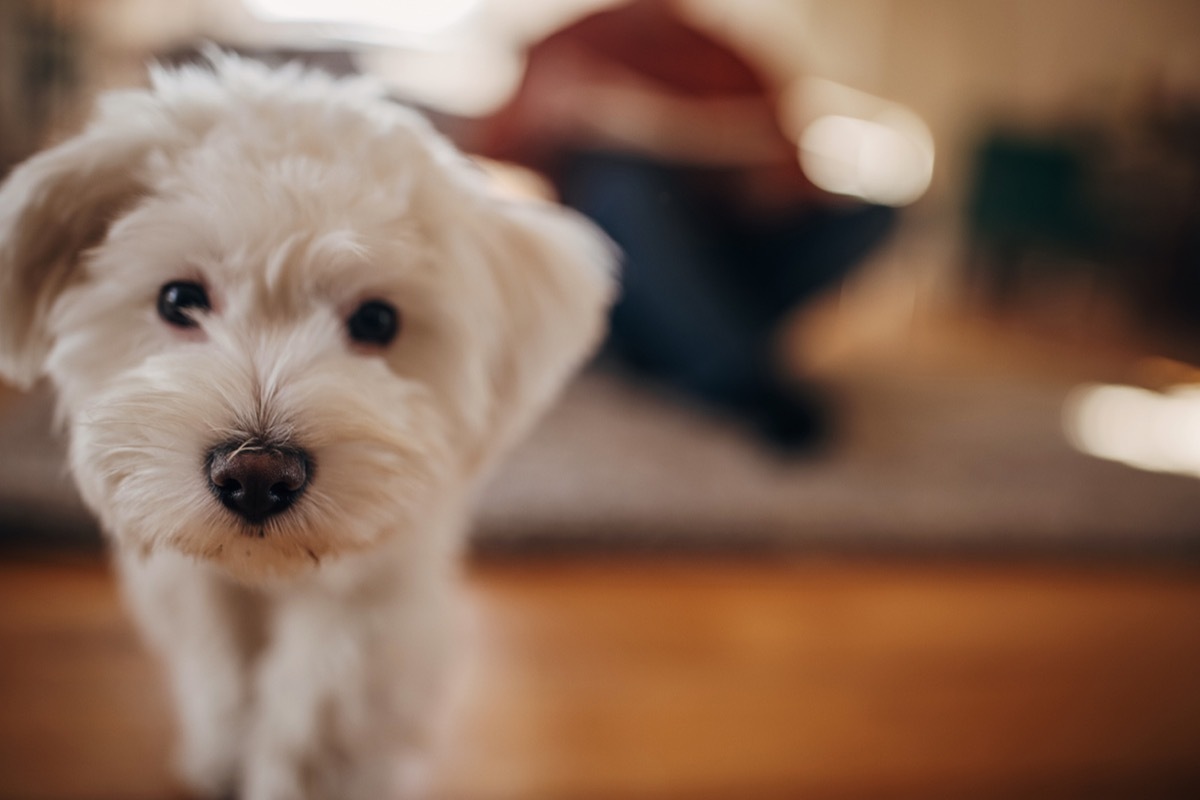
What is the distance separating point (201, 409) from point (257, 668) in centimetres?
42

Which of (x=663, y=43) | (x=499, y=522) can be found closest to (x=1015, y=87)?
(x=663, y=43)

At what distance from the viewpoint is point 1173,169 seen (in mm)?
4875

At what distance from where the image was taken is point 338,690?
2.96ft

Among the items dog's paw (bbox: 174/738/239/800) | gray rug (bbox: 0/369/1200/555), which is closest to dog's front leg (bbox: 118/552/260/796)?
dog's paw (bbox: 174/738/239/800)

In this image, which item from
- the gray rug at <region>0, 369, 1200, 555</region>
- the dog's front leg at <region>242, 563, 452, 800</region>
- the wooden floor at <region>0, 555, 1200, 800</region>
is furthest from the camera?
the gray rug at <region>0, 369, 1200, 555</region>

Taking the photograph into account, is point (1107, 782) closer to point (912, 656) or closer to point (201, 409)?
point (912, 656)

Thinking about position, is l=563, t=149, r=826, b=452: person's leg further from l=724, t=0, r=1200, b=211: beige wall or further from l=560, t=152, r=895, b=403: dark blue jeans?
l=724, t=0, r=1200, b=211: beige wall

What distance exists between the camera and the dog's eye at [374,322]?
0.88 metres

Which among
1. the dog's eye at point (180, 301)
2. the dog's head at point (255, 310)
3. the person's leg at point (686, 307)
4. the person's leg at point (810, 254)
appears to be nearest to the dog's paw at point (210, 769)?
the dog's head at point (255, 310)

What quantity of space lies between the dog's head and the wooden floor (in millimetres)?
552

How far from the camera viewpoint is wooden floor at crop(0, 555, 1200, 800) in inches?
47.3

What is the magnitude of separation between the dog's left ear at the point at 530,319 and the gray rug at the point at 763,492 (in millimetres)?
819

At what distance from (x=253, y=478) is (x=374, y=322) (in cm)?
26

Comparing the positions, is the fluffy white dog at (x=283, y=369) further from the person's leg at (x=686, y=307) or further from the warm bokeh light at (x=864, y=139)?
the warm bokeh light at (x=864, y=139)
